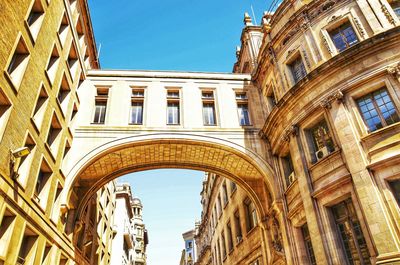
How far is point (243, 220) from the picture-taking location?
2566 centimetres

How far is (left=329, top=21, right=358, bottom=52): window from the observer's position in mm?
15781

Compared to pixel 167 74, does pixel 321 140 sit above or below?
below

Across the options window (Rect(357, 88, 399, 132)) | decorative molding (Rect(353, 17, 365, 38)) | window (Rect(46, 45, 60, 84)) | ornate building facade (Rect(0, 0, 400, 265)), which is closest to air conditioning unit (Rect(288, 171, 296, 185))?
ornate building facade (Rect(0, 0, 400, 265))

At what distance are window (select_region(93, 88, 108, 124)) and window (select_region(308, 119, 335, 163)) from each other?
1312 cm

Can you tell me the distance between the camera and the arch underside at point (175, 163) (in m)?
20.2

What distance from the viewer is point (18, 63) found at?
1256 centimetres

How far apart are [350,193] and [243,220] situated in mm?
13523

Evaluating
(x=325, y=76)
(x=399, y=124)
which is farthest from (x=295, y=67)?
(x=399, y=124)

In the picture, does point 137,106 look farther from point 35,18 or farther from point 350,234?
point 350,234

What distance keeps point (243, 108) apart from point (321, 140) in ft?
25.4

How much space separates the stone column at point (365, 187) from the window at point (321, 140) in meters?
1.01

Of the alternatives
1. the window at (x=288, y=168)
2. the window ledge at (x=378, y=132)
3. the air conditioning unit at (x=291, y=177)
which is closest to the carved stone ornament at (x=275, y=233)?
the window at (x=288, y=168)

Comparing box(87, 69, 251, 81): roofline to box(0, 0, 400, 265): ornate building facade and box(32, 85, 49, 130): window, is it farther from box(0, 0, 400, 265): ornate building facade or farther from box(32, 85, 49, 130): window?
box(32, 85, 49, 130): window

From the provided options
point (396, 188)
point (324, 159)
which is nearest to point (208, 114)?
point (324, 159)
